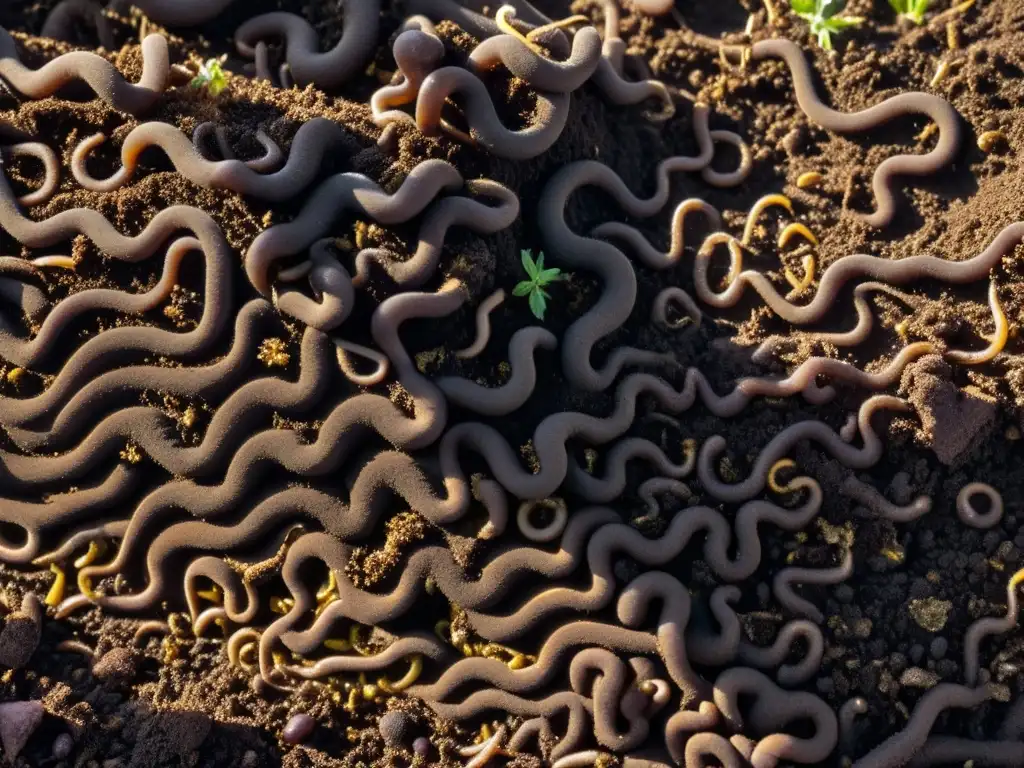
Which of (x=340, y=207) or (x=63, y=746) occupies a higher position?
(x=340, y=207)

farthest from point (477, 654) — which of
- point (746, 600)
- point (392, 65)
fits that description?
point (392, 65)

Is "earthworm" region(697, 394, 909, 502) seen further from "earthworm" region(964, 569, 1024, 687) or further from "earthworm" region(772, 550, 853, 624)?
"earthworm" region(964, 569, 1024, 687)

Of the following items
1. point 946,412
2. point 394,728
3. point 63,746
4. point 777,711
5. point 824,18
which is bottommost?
point 63,746

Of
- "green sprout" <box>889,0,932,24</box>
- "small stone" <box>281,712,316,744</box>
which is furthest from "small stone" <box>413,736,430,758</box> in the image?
"green sprout" <box>889,0,932,24</box>

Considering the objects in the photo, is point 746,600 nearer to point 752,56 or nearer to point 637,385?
point 637,385

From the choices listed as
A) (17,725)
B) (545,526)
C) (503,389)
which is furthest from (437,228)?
(17,725)

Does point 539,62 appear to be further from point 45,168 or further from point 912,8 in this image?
point 45,168
